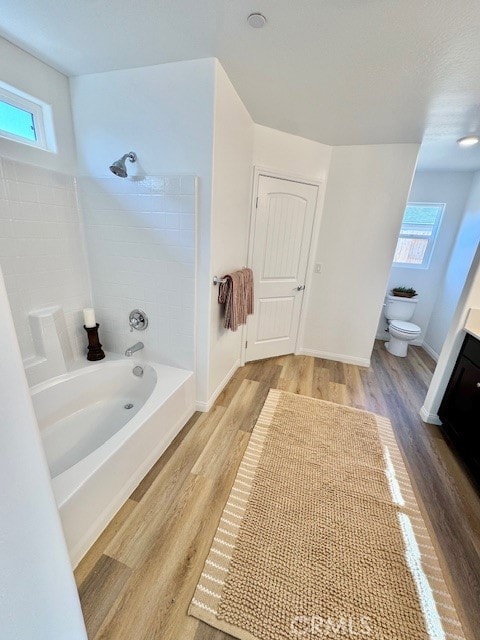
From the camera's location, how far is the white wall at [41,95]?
1.39 metres

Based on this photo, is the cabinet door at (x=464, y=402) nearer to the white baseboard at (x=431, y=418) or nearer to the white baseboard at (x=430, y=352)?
the white baseboard at (x=431, y=418)

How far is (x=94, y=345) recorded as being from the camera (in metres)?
1.98

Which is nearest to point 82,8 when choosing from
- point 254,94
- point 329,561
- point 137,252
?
point 254,94

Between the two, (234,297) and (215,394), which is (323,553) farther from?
(234,297)

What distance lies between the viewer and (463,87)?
150 cm

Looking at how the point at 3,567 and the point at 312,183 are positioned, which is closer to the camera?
the point at 3,567

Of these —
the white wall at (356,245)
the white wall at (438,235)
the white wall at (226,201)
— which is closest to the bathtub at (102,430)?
the white wall at (226,201)

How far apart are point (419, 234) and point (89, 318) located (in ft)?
13.7

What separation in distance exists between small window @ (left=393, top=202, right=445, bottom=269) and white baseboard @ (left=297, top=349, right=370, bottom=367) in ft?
5.35

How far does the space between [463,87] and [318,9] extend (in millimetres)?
1099

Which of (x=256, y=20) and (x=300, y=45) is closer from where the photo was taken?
(x=256, y=20)

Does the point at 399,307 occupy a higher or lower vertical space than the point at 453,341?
lower

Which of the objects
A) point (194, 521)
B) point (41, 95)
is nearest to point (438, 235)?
point (194, 521)

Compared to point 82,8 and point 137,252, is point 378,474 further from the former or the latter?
point 82,8
